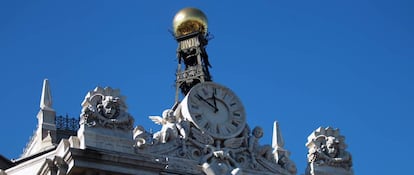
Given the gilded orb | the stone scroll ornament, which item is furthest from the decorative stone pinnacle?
A: the gilded orb

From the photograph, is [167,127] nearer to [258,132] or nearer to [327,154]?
[258,132]

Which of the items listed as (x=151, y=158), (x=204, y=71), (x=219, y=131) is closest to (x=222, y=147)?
(x=219, y=131)

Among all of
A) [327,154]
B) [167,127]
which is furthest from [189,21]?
[167,127]

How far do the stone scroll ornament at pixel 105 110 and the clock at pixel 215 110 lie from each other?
303cm

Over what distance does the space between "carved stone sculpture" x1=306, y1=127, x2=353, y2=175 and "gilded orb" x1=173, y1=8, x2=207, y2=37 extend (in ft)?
60.9

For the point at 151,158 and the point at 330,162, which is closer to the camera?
the point at 151,158

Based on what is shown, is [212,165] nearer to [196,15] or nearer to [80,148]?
[80,148]

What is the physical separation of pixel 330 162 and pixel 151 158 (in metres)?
7.49

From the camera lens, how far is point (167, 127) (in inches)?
1681

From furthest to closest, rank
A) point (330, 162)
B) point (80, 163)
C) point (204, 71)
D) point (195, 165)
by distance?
1. point (204, 71)
2. point (330, 162)
3. point (195, 165)
4. point (80, 163)

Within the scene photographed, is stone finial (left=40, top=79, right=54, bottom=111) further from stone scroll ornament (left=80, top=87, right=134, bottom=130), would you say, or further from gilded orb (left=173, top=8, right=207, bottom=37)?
gilded orb (left=173, top=8, right=207, bottom=37)

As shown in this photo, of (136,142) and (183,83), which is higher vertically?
(183,83)

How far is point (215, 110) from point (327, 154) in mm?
4605

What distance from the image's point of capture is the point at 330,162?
4525 cm
